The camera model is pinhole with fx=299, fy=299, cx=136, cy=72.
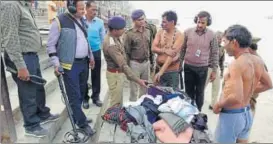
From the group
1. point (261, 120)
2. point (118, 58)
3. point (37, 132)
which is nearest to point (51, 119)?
point (37, 132)

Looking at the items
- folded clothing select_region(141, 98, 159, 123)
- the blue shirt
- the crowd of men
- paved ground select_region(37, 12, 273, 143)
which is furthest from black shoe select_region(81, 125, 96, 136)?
the blue shirt

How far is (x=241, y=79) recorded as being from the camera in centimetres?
226

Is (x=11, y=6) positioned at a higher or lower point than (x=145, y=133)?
higher

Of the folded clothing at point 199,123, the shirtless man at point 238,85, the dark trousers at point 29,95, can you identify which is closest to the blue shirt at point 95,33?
the dark trousers at point 29,95

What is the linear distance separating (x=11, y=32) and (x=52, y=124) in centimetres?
113

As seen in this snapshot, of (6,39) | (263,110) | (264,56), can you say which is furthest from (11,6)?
(263,110)

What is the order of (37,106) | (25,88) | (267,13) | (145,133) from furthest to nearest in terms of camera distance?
(267,13)
(37,106)
(25,88)
(145,133)

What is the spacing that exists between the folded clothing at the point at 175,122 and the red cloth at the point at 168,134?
0.03 metres

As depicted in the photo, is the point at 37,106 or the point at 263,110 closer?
the point at 37,106

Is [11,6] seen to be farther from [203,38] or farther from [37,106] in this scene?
[203,38]

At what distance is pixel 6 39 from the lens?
259cm

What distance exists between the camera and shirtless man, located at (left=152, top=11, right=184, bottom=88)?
12.4 feet

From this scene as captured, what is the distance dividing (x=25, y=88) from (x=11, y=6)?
0.77 meters

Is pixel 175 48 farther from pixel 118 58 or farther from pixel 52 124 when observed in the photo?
pixel 52 124
